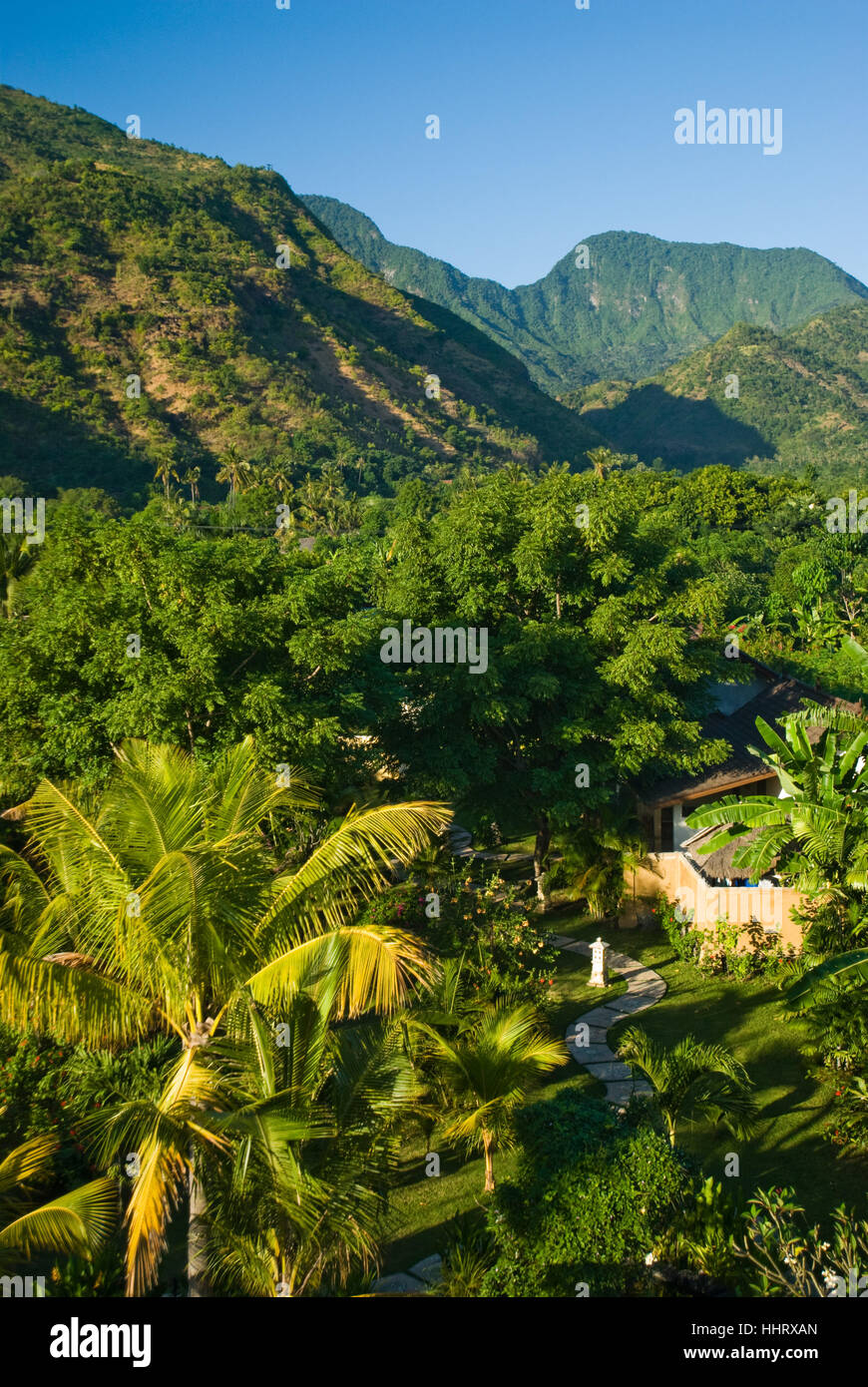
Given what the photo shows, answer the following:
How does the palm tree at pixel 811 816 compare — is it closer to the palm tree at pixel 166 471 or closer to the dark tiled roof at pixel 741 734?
the dark tiled roof at pixel 741 734

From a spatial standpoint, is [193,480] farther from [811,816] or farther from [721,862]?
[811,816]

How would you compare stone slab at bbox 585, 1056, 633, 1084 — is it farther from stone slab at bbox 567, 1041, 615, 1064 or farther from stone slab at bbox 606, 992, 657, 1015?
stone slab at bbox 606, 992, 657, 1015

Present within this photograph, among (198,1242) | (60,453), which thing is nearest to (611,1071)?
(198,1242)

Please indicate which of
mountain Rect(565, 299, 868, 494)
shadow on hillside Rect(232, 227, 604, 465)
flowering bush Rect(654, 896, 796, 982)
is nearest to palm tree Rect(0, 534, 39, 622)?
flowering bush Rect(654, 896, 796, 982)

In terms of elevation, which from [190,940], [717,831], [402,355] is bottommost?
[717,831]

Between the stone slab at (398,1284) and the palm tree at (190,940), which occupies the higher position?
the palm tree at (190,940)

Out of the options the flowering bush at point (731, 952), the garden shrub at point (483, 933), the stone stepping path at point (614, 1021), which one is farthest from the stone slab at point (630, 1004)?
the flowering bush at point (731, 952)
